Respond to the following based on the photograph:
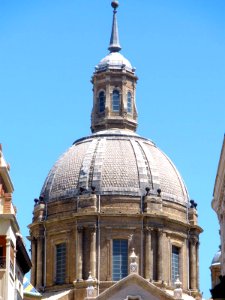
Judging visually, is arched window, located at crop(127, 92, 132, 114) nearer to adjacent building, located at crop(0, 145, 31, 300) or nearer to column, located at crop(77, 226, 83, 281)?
column, located at crop(77, 226, 83, 281)

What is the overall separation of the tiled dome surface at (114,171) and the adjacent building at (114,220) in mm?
84

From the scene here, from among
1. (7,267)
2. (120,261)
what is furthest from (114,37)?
(7,267)

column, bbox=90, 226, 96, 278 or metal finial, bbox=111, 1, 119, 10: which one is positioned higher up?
metal finial, bbox=111, 1, 119, 10

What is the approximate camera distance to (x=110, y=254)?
13162cm

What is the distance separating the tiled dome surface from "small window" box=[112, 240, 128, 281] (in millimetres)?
4896

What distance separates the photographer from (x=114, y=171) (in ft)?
443

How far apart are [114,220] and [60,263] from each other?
5.97 m

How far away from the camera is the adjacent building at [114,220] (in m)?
132

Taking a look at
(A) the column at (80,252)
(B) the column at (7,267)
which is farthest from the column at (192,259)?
(B) the column at (7,267)

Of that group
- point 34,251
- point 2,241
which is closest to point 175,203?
point 34,251

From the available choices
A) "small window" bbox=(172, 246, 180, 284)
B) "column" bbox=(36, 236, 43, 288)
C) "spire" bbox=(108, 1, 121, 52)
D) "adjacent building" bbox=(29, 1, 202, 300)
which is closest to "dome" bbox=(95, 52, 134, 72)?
"spire" bbox=(108, 1, 121, 52)

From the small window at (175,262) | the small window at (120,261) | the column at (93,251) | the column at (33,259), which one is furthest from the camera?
the column at (33,259)

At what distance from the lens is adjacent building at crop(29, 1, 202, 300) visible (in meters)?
132

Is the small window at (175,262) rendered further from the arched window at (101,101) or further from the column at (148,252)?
the arched window at (101,101)
